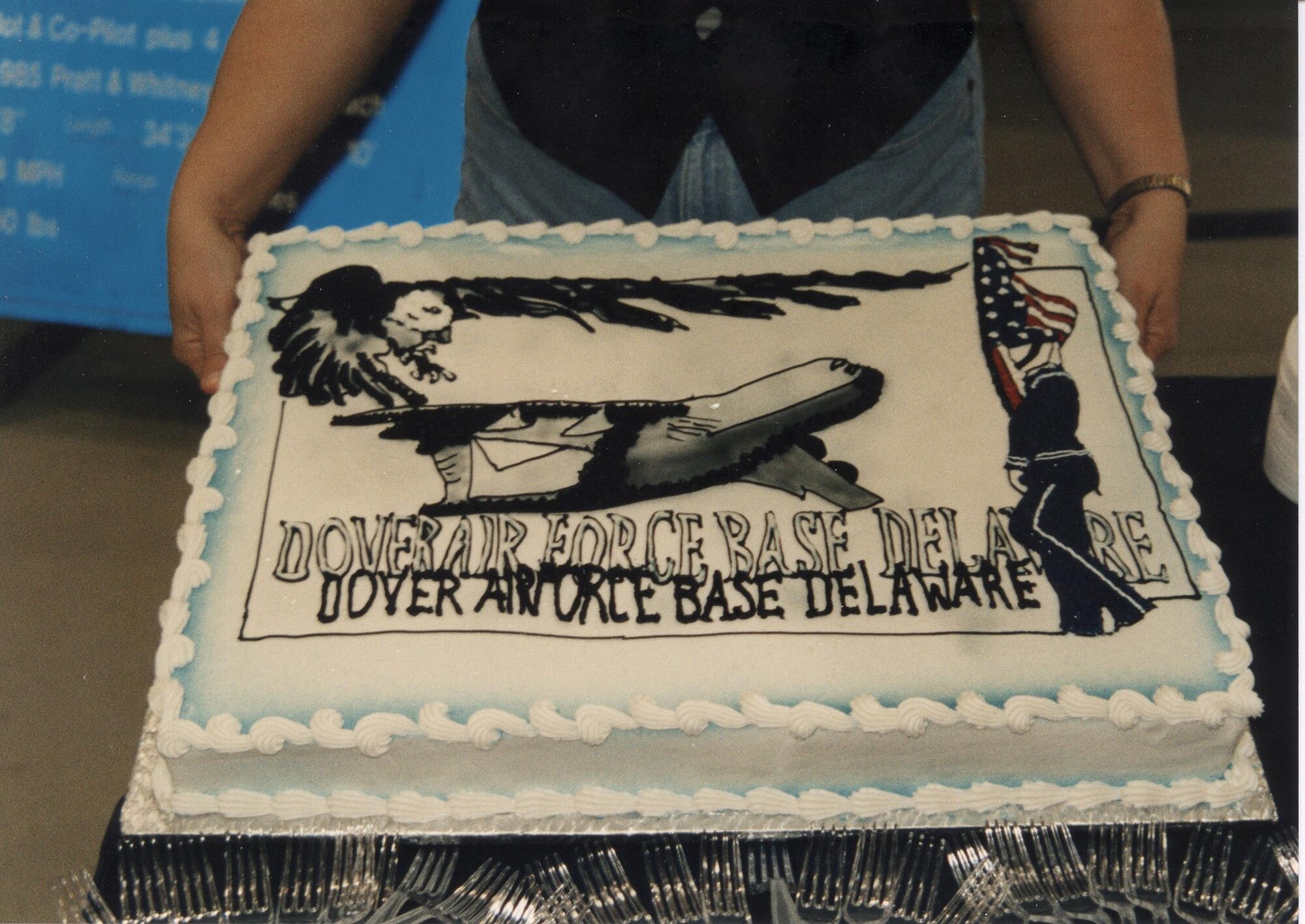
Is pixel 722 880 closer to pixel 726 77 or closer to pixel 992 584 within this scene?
pixel 992 584

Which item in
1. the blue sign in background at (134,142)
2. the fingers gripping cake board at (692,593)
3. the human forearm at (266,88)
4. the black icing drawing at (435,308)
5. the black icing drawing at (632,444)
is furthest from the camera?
the blue sign in background at (134,142)

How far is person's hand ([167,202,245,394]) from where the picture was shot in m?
1.56

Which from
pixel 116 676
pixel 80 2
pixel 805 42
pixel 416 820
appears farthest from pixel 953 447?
pixel 80 2

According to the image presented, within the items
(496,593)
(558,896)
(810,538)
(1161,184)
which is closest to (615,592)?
(496,593)

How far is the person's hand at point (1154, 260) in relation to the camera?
5.09 ft

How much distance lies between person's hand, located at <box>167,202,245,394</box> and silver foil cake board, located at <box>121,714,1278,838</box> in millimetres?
634

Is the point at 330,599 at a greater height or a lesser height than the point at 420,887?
greater

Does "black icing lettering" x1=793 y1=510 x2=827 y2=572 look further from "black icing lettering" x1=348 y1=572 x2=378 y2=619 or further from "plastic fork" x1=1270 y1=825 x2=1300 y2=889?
"plastic fork" x1=1270 y1=825 x2=1300 y2=889

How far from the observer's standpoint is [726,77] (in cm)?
149

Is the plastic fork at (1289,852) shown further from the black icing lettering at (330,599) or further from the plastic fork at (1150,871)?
the black icing lettering at (330,599)

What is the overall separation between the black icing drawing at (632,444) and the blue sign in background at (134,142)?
0.68 metres

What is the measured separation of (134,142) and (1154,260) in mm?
2127

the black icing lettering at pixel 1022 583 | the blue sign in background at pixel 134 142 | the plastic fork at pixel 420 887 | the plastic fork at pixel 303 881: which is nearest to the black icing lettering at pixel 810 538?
the black icing lettering at pixel 1022 583

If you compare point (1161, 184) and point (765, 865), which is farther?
point (1161, 184)
